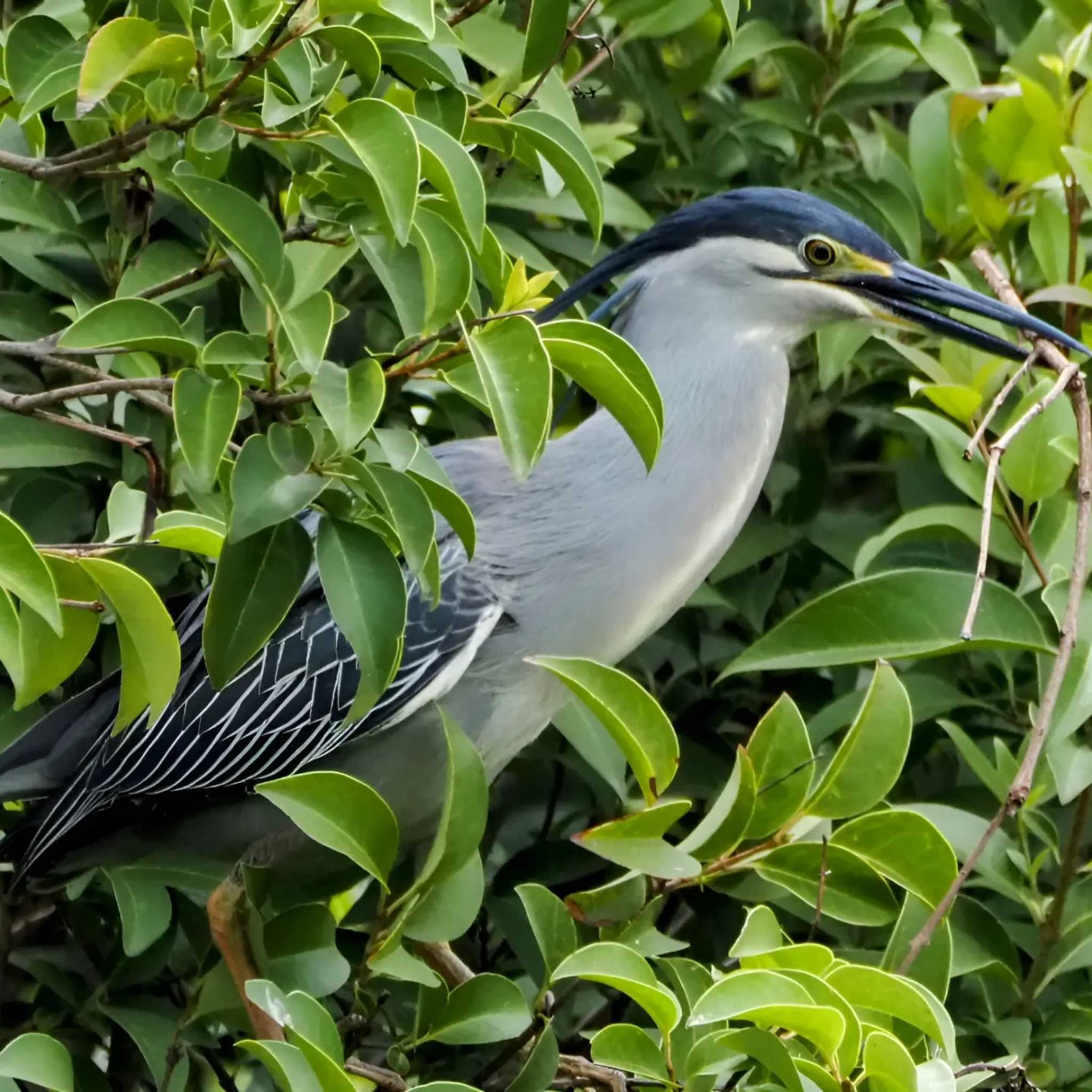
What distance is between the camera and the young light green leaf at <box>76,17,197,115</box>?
107cm

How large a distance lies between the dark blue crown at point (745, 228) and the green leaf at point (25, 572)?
0.84 meters

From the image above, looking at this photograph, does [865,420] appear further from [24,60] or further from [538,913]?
[24,60]

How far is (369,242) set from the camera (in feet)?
3.94

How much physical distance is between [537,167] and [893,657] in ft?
1.84

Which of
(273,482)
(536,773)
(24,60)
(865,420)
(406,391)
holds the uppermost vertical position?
(24,60)

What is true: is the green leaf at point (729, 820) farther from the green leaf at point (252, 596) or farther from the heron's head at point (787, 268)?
the heron's head at point (787, 268)

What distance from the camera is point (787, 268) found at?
1.81m

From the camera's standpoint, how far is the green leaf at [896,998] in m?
1.03

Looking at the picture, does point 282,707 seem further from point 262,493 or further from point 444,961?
point 262,493

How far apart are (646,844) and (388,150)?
1.71ft

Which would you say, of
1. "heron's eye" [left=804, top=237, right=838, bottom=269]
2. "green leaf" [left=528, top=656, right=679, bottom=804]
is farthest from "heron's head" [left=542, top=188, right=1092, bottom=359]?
"green leaf" [left=528, top=656, right=679, bottom=804]

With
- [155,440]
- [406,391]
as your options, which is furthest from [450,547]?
[155,440]

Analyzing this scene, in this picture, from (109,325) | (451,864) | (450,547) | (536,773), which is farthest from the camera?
(536,773)

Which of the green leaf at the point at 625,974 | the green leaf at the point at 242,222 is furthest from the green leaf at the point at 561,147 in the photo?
the green leaf at the point at 625,974
